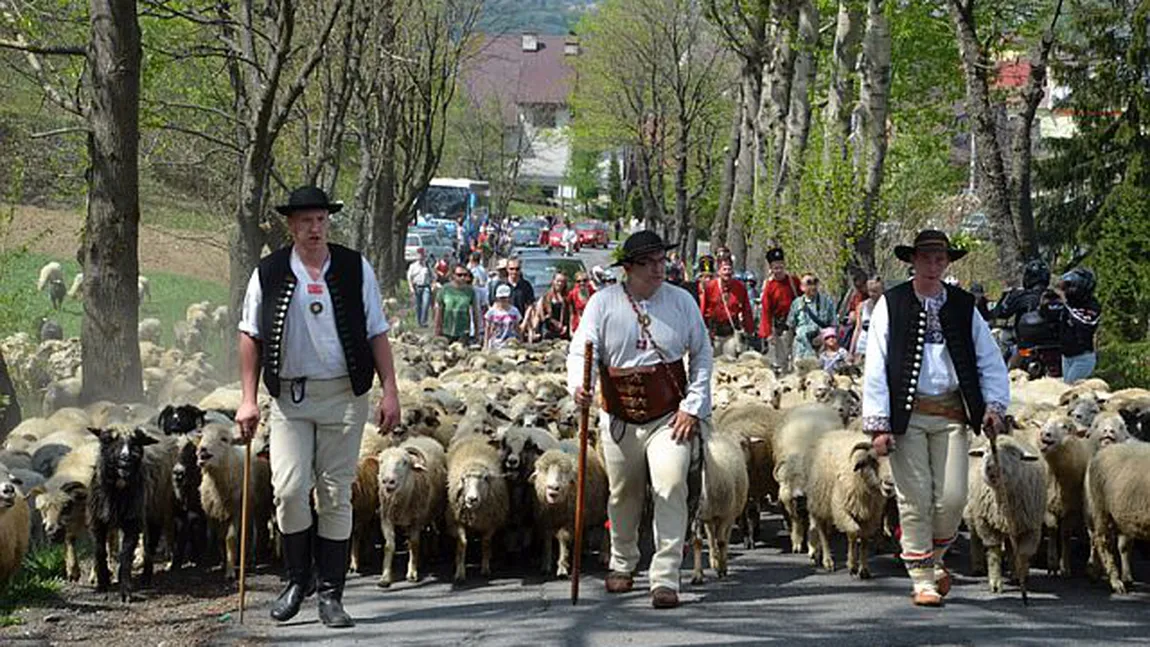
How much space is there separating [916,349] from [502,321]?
14663 mm

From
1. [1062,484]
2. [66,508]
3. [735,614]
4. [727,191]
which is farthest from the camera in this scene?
[727,191]

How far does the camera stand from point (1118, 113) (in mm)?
31531

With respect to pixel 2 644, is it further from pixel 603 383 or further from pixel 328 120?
pixel 328 120

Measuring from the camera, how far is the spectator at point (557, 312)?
2375cm

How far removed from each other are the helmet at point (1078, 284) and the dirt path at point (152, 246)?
91.8 ft

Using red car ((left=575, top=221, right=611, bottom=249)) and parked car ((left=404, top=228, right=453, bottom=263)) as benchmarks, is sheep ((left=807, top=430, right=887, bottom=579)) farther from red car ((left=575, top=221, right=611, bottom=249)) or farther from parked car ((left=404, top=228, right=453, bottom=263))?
red car ((left=575, top=221, right=611, bottom=249))

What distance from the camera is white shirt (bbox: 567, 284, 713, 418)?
9.23 meters

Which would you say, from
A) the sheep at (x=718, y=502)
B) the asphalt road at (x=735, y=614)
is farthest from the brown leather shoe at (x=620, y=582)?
the sheep at (x=718, y=502)

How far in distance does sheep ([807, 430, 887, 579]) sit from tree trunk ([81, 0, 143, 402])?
22.9ft

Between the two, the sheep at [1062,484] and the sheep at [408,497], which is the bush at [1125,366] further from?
the sheep at [408,497]

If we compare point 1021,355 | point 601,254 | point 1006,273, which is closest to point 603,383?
point 1021,355

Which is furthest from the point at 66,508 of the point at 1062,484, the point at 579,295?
the point at 579,295

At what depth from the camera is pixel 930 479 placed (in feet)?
29.2

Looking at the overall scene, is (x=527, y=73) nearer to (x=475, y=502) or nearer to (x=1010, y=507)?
(x=475, y=502)
